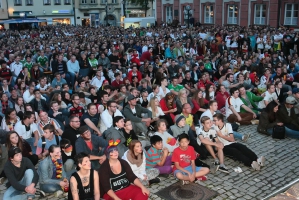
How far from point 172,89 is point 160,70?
1.65 meters

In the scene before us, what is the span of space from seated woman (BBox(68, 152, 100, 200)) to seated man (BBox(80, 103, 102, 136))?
2.88m

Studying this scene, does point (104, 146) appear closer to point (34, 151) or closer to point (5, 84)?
point (34, 151)

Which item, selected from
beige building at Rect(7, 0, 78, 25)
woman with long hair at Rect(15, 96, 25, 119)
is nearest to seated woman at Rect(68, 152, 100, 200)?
woman with long hair at Rect(15, 96, 25, 119)

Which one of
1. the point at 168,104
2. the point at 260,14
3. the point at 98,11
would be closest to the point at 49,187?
the point at 168,104

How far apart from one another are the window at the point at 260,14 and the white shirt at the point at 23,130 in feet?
87.4

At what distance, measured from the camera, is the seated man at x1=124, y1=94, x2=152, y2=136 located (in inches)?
350

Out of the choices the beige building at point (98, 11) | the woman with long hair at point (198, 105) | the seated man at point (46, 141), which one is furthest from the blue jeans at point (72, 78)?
the beige building at point (98, 11)

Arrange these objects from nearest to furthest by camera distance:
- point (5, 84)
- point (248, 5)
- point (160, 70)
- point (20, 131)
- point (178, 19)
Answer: point (20, 131) < point (5, 84) < point (160, 70) < point (248, 5) < point (178, 19)

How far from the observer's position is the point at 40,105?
31.7ft

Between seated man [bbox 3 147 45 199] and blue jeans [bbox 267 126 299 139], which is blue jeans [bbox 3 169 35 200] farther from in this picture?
blue jeans [bbox 267 126 299 139]

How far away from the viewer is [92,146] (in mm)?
6844

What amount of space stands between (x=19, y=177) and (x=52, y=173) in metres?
0.54

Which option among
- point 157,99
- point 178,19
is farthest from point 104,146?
point 178,19

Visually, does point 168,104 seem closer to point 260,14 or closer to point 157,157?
point 157,157
